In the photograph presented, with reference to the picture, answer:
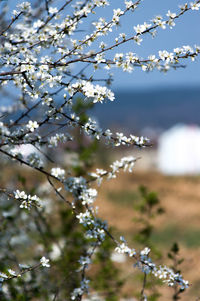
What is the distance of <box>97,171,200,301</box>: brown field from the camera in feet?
32.1

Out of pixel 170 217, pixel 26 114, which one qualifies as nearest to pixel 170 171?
pixel 170 217

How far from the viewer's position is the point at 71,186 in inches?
143

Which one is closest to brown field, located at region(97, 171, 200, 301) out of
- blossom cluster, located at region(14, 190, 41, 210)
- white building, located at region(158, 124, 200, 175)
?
blossom cluster, located at region(14, 190, 41, 210)

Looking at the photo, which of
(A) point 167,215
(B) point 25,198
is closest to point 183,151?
(A) point 167,215

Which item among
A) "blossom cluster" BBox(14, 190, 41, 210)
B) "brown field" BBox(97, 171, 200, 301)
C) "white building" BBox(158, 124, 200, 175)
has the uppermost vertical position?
"white building" BBox(158, 124, 200, 175)

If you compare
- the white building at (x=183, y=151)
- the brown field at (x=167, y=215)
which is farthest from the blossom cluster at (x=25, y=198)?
the white building at (x=183, y=151)

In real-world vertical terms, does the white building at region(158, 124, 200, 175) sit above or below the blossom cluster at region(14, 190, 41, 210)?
above

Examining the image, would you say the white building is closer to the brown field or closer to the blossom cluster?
the brown field

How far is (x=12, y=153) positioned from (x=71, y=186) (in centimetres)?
57

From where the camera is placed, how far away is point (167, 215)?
17547 millimetres

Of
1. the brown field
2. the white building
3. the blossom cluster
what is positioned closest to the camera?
the blossom cluster

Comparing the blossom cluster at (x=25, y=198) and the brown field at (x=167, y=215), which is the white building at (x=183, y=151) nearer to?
the brown field at (x=167, y=215)

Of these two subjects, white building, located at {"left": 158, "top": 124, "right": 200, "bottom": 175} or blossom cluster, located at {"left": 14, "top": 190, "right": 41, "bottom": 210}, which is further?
white building, located at {"left": 158, "top": 124, "right": 200, "bottom": 175}

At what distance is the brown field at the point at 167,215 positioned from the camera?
32.1 ft
